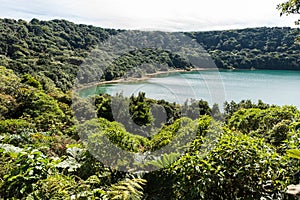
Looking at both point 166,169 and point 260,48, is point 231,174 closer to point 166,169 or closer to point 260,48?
point 166,169

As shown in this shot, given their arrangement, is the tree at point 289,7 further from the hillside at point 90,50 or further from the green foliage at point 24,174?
the green foliage at point 24,174

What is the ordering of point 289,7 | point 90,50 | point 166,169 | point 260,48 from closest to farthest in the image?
point 166,169 → point 289,7 → point 90,50 → point 260,48

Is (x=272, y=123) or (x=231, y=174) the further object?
(x=272, y=123)

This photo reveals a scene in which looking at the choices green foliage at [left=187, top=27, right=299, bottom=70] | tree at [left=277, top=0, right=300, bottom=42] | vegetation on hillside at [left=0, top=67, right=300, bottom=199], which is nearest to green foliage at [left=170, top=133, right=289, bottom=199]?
vegetation on hillside at [left=0, top=67, right=300, bottom=199]

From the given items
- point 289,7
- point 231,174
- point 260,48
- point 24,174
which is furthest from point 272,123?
point 260,48

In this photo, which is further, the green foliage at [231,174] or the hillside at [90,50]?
the hillside at [90,50]

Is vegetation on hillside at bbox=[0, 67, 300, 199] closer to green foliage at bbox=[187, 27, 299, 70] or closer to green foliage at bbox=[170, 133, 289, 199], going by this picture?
green foliage at bbox=[170, 133, 289, 199]

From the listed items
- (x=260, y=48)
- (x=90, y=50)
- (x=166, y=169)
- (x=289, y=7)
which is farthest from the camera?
(x=260, y=48)

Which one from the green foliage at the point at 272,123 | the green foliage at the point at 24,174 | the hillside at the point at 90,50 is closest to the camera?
the green foliage at the point at 24,174

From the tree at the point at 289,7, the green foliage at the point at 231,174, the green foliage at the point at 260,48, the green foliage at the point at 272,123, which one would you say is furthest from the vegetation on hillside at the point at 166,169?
the green foliage at the point at 260,48

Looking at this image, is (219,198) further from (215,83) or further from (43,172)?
(215,83)

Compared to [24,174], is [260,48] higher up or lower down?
higher up
